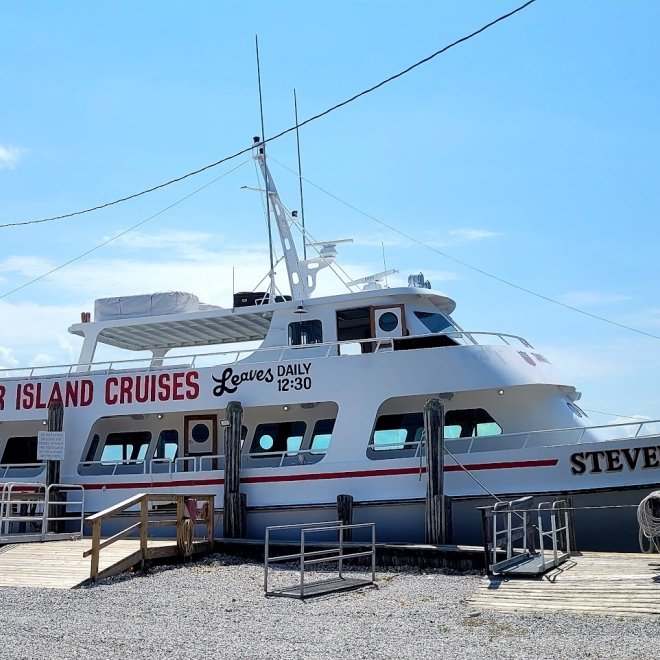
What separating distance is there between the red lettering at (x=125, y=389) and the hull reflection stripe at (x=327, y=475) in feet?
5.84

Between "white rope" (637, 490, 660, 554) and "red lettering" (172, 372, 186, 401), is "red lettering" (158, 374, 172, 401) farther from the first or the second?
"white rope" (637, 490, 660, 554)

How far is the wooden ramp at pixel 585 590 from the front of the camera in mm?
9562

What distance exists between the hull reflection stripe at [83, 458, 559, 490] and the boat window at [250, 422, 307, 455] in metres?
1.07

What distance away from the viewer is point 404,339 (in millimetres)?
17062

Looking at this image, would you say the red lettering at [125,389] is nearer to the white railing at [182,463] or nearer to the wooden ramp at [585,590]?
the white railing at [182,463]

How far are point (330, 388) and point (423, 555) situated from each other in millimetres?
4131

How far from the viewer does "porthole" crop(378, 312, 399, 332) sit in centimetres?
1737

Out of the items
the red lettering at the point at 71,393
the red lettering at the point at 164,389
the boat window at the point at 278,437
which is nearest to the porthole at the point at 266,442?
the boat window at the point at 278,437

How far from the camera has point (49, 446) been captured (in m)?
18.1

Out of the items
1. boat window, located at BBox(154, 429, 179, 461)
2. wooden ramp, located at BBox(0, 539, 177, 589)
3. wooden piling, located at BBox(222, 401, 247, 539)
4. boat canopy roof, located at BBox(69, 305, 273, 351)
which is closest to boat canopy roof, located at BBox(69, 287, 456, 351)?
boat canopy roof, located at BBox(69, 305, 273, 351)

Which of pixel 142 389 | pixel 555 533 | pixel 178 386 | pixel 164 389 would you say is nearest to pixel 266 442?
pixel 178 386

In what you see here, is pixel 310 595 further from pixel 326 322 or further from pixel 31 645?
pixel 326 322

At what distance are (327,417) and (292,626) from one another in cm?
859

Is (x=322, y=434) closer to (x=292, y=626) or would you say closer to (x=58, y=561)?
(x=58, y=561)
